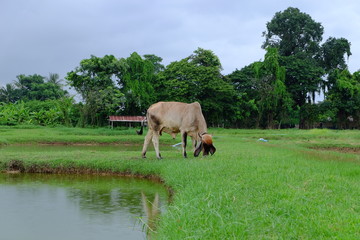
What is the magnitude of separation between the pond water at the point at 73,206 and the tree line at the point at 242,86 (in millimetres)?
23344

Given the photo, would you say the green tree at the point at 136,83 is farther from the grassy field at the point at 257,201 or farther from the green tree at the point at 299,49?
the grassy field at the point at 257,201

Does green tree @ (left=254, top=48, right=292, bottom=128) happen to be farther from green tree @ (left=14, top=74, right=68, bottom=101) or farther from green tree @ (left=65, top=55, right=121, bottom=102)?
green tree @ (left=14, top=74, right=68, bottom=101)

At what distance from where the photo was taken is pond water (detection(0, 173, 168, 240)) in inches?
246

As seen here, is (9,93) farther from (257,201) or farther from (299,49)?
(257,201)

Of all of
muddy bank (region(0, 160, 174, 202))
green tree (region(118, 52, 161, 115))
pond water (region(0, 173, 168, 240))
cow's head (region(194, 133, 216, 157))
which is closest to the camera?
pond water (region(0, 173, 168, 240))

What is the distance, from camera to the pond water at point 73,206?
6.24m

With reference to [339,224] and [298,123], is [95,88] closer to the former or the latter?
[298,123]

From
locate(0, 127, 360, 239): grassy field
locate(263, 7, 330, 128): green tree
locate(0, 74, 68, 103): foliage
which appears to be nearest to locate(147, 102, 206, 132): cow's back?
locate(0, 127, 360, 239): grassy field

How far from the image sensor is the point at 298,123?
47844 millimetres

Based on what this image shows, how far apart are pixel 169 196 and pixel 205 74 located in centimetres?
2898

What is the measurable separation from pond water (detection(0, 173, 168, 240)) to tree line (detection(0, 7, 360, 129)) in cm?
2334

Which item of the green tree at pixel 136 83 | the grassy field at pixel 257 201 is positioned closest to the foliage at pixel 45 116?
the green tree at pixel 136 83

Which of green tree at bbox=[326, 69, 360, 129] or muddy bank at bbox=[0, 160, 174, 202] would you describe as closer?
muddy bank at bbox=[0, 160, 174, 202]

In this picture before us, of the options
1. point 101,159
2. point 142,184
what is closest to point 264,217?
point 142,184
